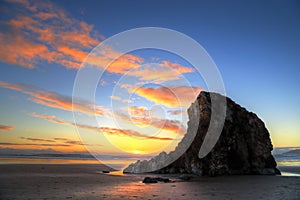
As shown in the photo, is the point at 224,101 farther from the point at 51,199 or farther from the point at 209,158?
the point at 51,199

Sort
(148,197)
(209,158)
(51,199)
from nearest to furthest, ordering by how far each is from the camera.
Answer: (51,199) < (148,197) < (209,158)

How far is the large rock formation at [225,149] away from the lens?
35.9 metres

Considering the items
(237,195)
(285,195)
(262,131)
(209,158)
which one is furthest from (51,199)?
(262,131)

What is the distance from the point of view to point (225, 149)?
36375 millimetres

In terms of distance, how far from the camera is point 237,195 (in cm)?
1723

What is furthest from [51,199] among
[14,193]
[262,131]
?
[262,131]

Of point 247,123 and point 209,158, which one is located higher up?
point 247,123

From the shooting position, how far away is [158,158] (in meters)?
43.2

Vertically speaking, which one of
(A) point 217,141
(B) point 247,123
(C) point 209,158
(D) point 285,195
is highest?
(B) point 247,123

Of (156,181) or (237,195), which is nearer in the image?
(237,195)

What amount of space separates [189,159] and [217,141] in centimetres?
550

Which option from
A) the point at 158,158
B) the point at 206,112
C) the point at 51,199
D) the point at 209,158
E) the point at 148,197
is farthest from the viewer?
the point at 158,158

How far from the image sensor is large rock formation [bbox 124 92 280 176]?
35906 mm

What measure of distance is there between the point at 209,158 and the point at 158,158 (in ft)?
34.2
